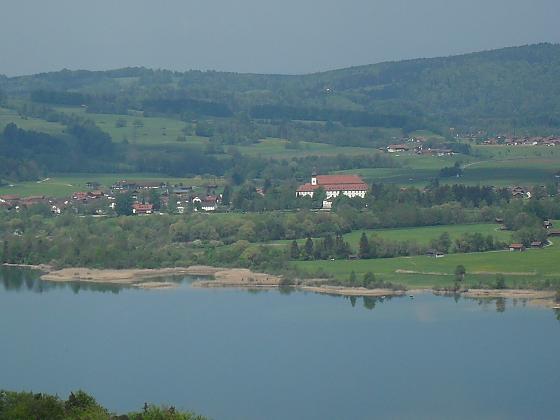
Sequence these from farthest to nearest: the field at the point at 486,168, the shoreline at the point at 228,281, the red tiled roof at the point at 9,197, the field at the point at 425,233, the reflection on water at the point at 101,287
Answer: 1. the field at the point at 486,168
2. the red tiled roof at the point at 9,197
3. the field at the point at 425,233
4. the shoreline at the point at 228,281
5. the reflection on water at the point at 101,287

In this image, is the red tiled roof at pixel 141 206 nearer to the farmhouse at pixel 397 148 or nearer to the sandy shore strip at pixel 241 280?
the sandy shore strip at pixel 241 280

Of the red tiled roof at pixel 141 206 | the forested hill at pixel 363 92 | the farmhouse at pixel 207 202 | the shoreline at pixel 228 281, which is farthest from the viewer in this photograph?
the forested hill at pixel 363 92

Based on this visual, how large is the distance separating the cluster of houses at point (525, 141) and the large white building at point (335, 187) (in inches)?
640

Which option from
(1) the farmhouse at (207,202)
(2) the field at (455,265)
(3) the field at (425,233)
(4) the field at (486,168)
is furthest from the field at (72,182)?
(2) the field at (455,265)

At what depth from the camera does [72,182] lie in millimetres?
48469

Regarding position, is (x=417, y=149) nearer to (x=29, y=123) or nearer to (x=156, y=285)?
(x=29, y=123)

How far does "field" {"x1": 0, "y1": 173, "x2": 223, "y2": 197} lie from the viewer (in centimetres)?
4541

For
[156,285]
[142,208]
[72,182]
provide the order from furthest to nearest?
[72,182]
[142,208]
[156,285]

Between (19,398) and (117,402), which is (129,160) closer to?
(117,402)

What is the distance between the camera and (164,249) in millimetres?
33688

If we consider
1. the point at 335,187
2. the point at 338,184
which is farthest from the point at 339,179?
the point at 335,187

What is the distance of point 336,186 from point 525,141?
64.3 ft

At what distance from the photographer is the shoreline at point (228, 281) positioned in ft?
90.3

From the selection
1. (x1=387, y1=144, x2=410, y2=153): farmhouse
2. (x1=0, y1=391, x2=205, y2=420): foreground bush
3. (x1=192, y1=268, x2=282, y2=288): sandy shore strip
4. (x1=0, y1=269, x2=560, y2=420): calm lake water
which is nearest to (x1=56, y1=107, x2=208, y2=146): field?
(x1=387, y1=144, x2=410, y2=153): farmhouse
